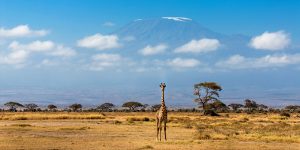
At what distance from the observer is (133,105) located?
119062 millimetres

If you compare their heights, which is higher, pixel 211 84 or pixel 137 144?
pixel 211 84

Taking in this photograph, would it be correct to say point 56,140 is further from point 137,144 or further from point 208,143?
point 208,143

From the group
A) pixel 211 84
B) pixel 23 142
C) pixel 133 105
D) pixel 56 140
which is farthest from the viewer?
pixel 133 105

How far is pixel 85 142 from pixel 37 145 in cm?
283

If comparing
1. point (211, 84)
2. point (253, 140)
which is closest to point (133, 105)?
point (211, 84)

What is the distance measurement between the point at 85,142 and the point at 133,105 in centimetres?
8848

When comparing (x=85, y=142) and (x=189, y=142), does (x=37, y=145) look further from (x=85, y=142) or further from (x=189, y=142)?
(x=189, y=142)

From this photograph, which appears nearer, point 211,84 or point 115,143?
point 115,143

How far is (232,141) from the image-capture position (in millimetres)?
31891

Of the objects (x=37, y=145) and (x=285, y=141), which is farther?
(x=285, y=141)

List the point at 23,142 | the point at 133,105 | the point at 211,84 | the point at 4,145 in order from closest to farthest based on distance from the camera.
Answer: the point at 4,145 < the point at 23,142 < the point at 211,84 < the point at 133,105

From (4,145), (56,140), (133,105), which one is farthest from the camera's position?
(133,105)

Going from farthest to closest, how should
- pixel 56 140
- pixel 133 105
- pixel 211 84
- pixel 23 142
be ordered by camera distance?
pixel 133 105, pixel 211 84, pixel 56 140, pixel 23 142

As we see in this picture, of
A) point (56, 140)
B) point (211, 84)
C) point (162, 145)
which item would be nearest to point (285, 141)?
point (162, 145)
